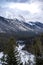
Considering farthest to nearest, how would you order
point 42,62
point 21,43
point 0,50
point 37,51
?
point 21,43 < point 0,50 < point 37,51 < point 42,62

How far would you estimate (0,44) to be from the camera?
11056 centimetres

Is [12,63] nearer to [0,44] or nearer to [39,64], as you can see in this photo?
[39,64]

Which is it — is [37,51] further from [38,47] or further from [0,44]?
A: [0,44]

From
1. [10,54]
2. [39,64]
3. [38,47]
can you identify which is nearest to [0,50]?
[38,47]

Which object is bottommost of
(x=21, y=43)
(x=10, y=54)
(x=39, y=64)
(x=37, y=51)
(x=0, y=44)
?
(x=39, y=64)

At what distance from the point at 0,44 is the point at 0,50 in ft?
11.3

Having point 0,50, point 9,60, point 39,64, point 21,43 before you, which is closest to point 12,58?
point 9,60

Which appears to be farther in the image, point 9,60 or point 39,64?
point 9,60

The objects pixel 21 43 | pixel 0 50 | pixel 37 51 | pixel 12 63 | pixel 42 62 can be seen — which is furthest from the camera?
pixel 21 43

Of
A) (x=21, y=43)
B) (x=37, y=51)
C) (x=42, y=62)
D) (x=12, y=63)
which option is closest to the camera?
(x=42, y=62)

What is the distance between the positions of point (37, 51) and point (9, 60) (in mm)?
39401

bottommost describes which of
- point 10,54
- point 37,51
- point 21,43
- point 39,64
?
point 39,64

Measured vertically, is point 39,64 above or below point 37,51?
below

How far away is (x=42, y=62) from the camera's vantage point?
29.3 m
